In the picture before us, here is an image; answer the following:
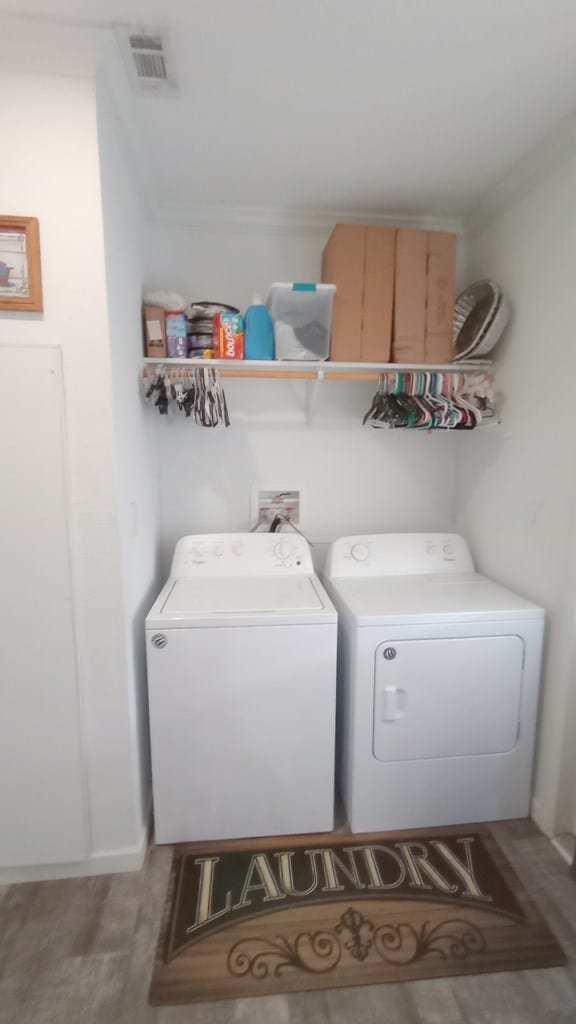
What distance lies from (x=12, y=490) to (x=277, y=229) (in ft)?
5.15

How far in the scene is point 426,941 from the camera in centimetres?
128

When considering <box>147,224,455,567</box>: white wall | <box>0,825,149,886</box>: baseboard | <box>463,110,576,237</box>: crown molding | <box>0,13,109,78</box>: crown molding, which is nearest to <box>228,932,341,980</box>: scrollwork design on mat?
<box>0,825,149,886</box>: baseboard

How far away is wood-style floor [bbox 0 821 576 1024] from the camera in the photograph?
1117 millimetres

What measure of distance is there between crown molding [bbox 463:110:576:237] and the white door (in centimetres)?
175

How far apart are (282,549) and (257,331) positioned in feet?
2.96

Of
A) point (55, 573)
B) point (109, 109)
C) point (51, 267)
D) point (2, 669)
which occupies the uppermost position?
point (109, 109)

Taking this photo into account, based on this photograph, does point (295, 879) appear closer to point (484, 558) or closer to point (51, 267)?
point (484, 558)

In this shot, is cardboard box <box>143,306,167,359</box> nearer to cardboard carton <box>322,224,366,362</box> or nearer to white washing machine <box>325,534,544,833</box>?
cardboard carton <box>322,224,366,362</box>

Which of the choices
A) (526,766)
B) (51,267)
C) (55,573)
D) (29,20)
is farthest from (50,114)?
(526,766)

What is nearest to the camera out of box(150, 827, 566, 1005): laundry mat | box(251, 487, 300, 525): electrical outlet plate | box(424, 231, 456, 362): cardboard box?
box(150, 827, 566, 1005): laundry mat

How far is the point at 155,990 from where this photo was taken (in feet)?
3.82

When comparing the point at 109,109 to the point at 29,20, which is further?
the point at 109,109

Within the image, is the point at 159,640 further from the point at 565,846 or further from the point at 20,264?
the point at 565,846

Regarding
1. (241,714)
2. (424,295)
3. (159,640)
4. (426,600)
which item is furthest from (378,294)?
(241,714)
